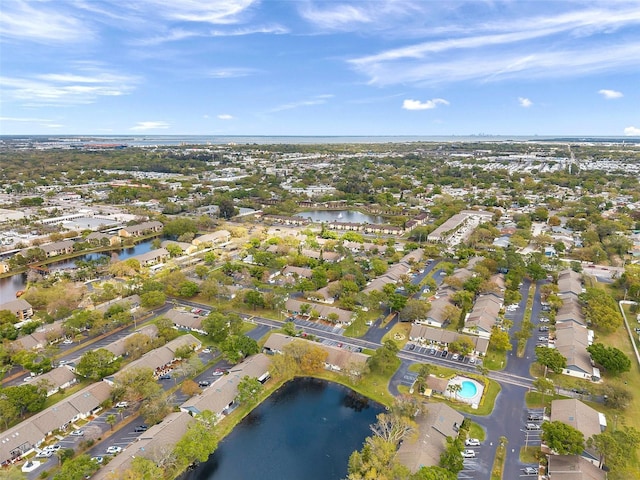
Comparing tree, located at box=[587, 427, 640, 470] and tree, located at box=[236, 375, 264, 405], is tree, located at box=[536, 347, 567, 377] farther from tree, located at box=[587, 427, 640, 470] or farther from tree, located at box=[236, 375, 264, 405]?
tree, located at box=[236, 375, 264, 405]

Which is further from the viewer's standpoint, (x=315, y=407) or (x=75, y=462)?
(x=315, y=407)

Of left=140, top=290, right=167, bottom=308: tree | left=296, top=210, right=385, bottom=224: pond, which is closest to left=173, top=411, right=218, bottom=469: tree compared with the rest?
left=140, top=290, right=167, bottom=308: tree

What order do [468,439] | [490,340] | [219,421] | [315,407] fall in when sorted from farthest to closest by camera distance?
[490,340]
[315,407]
[219,421]
[468,439]

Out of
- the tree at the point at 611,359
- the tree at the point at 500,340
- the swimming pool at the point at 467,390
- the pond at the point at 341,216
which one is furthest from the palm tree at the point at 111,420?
the pond at the point at 341,216

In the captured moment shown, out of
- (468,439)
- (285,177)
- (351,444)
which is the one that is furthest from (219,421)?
(285,177)

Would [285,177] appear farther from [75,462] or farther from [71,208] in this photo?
[75,462]

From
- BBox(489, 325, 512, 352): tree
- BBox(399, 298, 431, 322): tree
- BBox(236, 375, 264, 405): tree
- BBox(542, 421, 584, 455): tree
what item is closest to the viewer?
BBox(542, 421, 584, 455): tree
